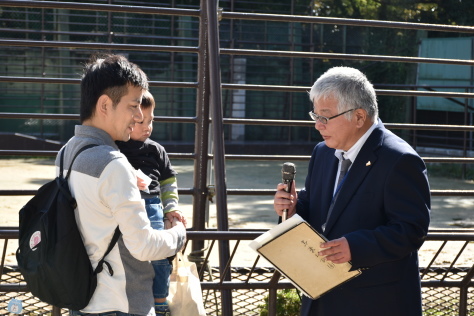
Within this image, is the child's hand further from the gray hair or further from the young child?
the gray hair

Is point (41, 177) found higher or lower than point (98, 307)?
lower

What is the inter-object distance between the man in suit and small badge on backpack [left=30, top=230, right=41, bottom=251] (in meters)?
0.95

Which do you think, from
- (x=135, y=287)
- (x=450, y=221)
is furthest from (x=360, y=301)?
(x=450, y=221)

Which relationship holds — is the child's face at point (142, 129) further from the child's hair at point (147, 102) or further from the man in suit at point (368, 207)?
the man in suit at point (368, 207)

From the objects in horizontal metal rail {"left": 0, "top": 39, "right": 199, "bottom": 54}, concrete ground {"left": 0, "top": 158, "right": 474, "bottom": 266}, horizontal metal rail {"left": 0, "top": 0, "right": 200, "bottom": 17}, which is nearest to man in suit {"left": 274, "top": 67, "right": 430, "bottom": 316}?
horizontal metal rail {"left": 0, "top": 39, "right": 199, "bottom": 54}

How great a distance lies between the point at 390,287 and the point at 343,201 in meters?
0.35

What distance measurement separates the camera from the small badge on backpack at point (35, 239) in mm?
2303

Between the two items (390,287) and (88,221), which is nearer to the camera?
(88,221)

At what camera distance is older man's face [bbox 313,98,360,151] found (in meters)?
2.74

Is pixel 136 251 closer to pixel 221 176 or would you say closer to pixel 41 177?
pixel 221 176

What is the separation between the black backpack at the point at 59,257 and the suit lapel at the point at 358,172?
0.85m

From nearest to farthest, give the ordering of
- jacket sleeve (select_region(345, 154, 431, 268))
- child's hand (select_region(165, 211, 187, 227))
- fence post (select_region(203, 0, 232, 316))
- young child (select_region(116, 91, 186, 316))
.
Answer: jacket sleeve (select_region(345, 154, 431, 268)), young child (select_region(116, 91, 186, 316)), child's hand (select_region(165, 211, 187, 227)), fence post (select_region(203, 0, 232, 316))

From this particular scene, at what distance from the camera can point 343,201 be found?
2.76m

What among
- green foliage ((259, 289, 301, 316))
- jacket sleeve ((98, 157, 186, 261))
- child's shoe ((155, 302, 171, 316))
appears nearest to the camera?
jacket sleeve ((98, 157, 186, 261))
